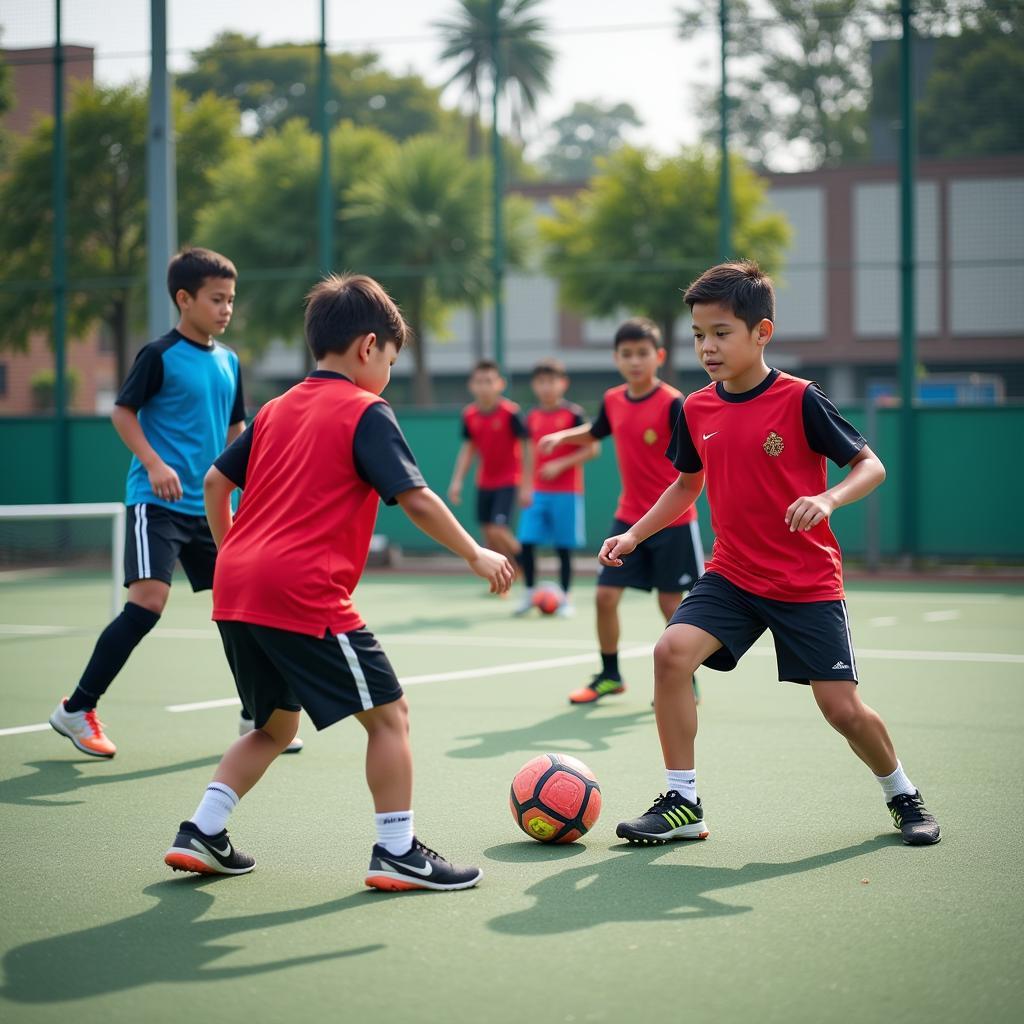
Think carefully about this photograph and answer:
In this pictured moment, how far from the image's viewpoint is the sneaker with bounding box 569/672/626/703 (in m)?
7.04

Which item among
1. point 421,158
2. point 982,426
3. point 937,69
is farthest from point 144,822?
point 421,158

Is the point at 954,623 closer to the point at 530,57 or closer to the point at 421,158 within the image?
the point at 421,158

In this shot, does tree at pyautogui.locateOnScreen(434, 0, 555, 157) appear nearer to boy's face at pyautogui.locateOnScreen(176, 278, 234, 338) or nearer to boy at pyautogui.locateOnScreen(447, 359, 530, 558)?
boy at pyautogui.locateOnScreen(447, 359, 530, 558)

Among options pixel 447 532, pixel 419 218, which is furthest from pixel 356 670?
pixel 419 218

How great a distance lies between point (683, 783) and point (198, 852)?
5.07ft

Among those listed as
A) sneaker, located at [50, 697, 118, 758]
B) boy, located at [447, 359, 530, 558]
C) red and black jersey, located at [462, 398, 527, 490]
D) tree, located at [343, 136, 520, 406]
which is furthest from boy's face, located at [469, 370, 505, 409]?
tree, located at [343, 136, 520, 406]

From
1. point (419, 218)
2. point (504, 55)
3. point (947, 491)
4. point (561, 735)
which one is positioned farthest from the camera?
point (504, 55)

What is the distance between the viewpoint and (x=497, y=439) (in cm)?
1248

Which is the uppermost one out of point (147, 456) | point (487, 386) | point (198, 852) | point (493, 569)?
point (487, 386)

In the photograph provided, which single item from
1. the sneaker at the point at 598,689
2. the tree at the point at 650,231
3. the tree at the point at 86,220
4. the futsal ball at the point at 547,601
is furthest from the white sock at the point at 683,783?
the tree at the point at 650,231

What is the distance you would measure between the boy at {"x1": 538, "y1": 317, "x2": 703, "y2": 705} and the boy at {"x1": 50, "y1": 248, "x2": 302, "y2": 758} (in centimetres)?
188

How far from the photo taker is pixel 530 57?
41188 millimetres

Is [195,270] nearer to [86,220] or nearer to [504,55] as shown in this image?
[86,220]

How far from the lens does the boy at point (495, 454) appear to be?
40.6ft
